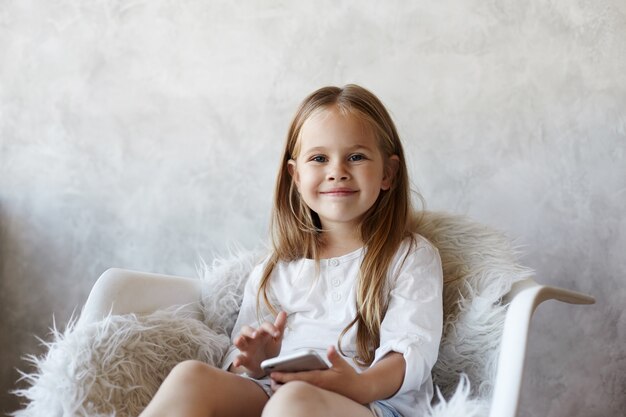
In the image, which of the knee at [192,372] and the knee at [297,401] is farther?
the knee at [192,372]

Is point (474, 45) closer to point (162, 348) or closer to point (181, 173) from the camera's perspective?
point (181, 173)

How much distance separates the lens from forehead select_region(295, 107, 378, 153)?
1.27 m

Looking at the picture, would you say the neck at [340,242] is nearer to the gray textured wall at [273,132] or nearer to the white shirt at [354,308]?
the white shirt at [354,308]

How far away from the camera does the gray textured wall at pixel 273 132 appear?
1573mm

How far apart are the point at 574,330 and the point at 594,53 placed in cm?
60

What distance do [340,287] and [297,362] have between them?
31cm

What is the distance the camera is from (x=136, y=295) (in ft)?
4.37

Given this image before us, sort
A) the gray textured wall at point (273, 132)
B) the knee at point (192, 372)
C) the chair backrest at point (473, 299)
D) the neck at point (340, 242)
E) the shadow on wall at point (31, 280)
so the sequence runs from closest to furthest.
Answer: the knee at point (192, 372), the chair backrest at point (473, 299), the neck at point (340, 242), the gray textured wall at point (273, 132), the shadow on wall at point (31, 280)

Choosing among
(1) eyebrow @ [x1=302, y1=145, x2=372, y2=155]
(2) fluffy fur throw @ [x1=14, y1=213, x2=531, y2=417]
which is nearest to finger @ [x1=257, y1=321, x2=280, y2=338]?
(2) fluffy fur throw @ [x1=14, y1=213, x2=531, y2=417]

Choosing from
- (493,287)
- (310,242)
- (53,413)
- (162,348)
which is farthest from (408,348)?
(53,413)

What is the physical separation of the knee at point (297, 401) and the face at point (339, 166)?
39cm

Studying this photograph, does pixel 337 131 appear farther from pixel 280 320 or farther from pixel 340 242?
pixel 280 320

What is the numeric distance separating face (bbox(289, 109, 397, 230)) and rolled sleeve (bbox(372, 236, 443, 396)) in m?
0.13

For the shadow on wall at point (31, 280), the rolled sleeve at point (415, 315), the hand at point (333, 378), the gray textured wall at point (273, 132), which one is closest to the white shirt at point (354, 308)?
the rolled sleeve at point (415, 315)
